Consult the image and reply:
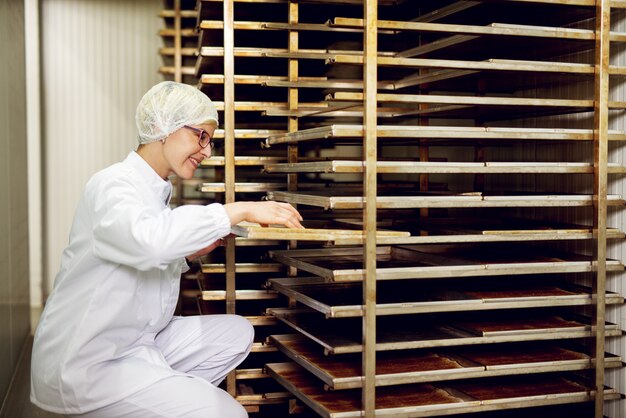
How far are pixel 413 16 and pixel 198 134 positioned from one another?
160 cm

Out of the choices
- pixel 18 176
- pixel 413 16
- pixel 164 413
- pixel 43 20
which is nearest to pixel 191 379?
pixel 164 413

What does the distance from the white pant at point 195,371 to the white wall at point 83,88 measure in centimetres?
399

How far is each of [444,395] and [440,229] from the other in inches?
25.7

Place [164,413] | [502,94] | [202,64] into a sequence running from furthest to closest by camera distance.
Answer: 1. [502,94]
2. [202,64]
3. [164,413]

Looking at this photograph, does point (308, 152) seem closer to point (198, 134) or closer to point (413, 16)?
point (413, 16)

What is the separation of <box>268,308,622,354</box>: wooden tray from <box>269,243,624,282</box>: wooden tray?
233mm

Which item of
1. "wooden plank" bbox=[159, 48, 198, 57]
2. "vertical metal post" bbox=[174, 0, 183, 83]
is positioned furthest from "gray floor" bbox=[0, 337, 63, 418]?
"wooden plank" bbox=[159, 48, 198, 57]

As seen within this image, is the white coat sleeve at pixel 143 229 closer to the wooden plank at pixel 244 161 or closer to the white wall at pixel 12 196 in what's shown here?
the wooden plank at pixel 244 161

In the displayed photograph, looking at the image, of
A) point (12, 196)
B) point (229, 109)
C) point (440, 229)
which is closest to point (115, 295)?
point (229, 109)

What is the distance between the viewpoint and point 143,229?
7.30ft

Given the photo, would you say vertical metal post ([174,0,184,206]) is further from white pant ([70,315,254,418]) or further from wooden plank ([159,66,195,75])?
white pant ([70,315,254,418])

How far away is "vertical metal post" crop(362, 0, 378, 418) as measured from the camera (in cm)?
250

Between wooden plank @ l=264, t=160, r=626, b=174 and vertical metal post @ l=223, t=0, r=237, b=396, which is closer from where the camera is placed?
wooden plank @ l=264, t=160, r=626, b=174

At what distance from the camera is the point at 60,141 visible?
21.4ft
